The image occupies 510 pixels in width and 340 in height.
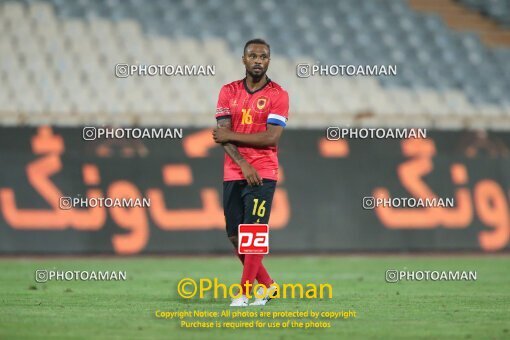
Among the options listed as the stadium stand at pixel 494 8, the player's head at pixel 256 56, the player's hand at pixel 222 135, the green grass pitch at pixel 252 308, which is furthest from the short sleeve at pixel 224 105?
the stadium stand at pixel 494 8

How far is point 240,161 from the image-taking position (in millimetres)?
8242

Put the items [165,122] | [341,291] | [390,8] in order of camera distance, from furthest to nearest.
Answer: [390,8] < [165,122] < [341,291]

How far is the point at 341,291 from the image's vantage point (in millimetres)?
10250

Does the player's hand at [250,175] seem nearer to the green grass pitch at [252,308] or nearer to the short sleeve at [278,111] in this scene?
the short sleeve at [278,111]

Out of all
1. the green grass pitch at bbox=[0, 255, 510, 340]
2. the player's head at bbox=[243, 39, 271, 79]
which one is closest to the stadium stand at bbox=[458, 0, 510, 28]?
the green grass pitch at bbox=[0, 255, 510, 340]

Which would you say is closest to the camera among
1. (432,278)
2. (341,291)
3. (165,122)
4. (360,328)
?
(360,328)

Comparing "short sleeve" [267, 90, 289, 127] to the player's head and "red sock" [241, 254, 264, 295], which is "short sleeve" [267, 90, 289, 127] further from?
"red sock" [241, 254, 264, 295]

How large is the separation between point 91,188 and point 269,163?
7.00m

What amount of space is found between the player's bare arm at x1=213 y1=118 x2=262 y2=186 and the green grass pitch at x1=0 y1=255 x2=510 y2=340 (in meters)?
1.06

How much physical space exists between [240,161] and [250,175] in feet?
0.51

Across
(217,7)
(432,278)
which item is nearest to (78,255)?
(432,278)

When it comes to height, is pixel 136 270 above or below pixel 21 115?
below

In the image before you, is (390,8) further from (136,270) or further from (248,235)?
(248,235)

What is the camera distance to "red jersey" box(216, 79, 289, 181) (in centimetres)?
835
